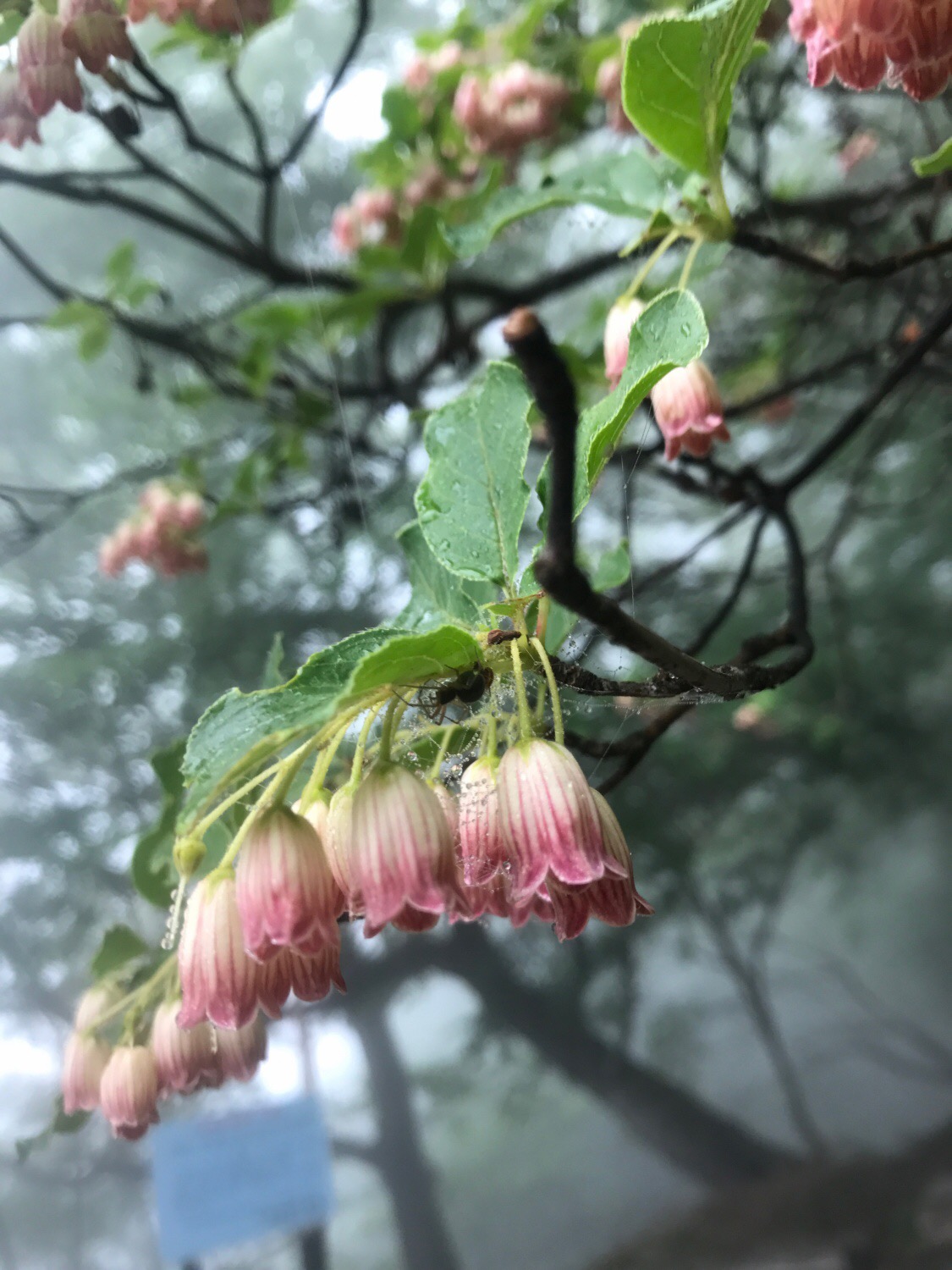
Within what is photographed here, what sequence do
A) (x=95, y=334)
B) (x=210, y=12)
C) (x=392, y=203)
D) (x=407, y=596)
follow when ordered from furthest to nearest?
(x=392, y=203) → (x=95, y=334) → (x=407, y=596) → (x=210, y=12)

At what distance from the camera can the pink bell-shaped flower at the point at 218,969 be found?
0.32 metres

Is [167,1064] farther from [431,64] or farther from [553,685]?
[431,64]

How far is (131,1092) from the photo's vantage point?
45 centimetres

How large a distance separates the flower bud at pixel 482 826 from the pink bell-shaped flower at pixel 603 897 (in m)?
0.03

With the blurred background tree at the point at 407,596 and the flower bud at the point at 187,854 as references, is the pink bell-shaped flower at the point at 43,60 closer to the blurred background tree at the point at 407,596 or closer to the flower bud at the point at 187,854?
the blurred background tree at the point at 407,596

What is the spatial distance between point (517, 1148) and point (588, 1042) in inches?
6.4

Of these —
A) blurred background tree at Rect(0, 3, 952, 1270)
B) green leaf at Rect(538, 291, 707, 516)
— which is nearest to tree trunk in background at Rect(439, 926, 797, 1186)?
blurred background tree at Rect(0, 3, 952, 1270)

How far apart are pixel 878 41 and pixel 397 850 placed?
0.40 metres

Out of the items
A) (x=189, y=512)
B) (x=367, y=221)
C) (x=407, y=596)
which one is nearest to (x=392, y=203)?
(x=367, y=221)

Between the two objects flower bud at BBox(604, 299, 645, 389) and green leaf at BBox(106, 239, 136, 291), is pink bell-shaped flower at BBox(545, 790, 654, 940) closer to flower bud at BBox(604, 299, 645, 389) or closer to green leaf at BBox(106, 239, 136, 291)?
flower bud at BBox(604, 299, 645, 389)

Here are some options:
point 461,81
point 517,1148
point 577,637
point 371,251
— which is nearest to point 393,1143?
point 517,1148

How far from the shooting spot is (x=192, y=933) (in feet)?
1.08

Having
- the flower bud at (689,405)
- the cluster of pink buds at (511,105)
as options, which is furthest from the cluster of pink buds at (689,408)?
the cluster of pink buds at (511,105)

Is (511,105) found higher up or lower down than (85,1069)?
higher up
